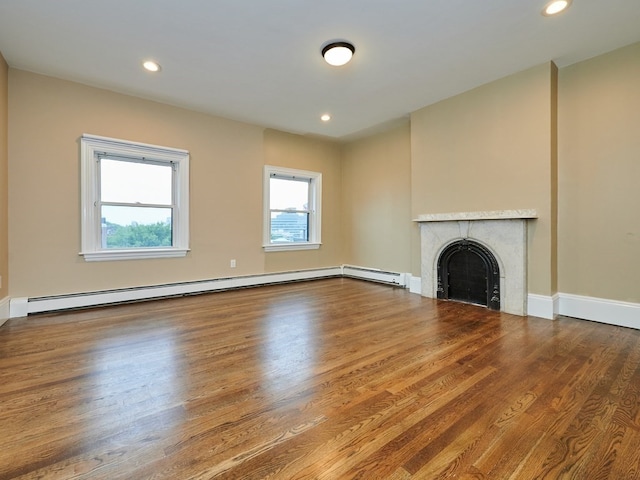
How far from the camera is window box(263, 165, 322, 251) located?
522 centimetres

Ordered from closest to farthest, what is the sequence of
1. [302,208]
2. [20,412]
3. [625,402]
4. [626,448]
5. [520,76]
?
[626,448] → [20,412] → [625,402] → [520,76] → [302,208]

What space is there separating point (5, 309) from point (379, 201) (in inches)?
202

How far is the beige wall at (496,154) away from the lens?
10.6ft

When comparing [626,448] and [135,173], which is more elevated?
[135,173]

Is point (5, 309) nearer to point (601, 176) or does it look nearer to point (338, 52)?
point (338, 52)

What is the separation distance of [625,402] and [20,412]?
3.26m

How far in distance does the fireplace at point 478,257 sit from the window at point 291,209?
2.22 metres

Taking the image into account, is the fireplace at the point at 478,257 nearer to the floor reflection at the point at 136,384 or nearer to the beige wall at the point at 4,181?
the floor reflection at the point at 136,384

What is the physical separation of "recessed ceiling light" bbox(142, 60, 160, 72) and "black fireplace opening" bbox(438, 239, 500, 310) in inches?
161

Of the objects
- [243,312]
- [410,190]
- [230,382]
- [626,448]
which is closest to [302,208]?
[410,190]

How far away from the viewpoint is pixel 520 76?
336 cm

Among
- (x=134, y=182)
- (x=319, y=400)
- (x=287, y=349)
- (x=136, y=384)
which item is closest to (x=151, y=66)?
(x=134, y=182)

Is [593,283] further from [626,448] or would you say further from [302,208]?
[302,208]

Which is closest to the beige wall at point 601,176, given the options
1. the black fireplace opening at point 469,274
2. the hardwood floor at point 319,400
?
the hardwood floor at point 319,400
